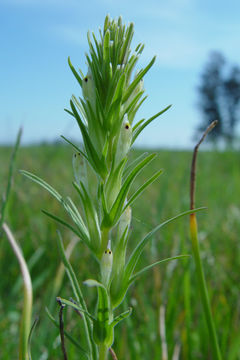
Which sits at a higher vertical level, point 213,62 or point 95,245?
point 213,62

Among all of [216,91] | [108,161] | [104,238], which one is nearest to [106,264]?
[104,238]

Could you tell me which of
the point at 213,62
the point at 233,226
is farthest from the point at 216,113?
the point at 233,226

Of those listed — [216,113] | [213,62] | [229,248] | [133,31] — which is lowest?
[229,248]

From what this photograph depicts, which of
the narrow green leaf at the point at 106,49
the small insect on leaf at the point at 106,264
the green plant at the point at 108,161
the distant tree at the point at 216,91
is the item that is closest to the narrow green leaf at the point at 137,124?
the green plant at the point at 108,161

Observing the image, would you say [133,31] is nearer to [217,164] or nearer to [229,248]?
[229,248]

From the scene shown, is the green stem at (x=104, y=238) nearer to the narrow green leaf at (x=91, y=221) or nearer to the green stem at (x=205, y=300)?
the narrow green leaf at (x=91, y=221)

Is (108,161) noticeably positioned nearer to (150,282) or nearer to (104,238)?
(104,238)

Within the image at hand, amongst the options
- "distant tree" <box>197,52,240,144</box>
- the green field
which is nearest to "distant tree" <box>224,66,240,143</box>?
"distant tree" <box>197,52,240,144</box>

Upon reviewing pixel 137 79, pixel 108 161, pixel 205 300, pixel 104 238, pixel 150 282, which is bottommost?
pixel 150 282

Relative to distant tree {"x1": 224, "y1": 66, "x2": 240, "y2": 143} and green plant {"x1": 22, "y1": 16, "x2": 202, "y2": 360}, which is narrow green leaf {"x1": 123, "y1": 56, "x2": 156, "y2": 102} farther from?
distant tree {"x1": 224, "y1": 66, "x2": 240, "y2": 143}
